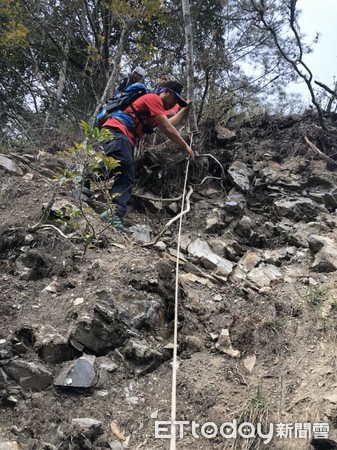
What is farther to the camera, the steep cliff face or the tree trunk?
the tree trunk

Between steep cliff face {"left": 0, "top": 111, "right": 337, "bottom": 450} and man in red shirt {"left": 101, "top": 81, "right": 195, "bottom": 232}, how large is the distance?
326 mm

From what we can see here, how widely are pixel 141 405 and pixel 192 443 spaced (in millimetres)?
343

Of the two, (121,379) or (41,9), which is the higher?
(41,9)

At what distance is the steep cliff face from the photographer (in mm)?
2146

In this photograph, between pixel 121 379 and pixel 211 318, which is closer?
pixel 121 379

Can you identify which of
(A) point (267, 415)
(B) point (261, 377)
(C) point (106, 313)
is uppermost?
(C) point (106, 313)

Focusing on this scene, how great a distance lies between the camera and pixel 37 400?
7.09ft

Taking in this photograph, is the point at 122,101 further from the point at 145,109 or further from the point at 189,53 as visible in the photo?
the point at 189,53

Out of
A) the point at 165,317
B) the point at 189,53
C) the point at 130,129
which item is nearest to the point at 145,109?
the point at 130,129

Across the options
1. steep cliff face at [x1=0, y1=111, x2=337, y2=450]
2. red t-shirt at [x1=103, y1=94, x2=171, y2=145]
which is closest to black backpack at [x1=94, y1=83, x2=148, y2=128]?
red t-shirt at [x1=103, y1=94, x2=171, y2=145]

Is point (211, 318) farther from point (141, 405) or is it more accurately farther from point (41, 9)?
point (41, 9)

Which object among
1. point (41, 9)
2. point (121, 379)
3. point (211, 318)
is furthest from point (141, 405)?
point (41, 9)

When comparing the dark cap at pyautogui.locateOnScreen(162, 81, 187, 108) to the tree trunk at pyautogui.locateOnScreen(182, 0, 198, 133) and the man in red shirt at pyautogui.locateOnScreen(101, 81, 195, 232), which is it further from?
the tree trunk at pyautogui.locateOnScreen(182, 0, 198, 133)

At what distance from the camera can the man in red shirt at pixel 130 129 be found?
13.1 feet
